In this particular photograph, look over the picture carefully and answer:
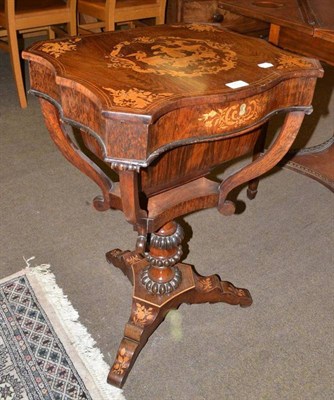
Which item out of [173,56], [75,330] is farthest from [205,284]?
[173,56]

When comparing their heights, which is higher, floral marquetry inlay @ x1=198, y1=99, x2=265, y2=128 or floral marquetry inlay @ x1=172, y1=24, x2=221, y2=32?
floral marquetry inlay @ x1=172, y1=24, x2=221, y2=32

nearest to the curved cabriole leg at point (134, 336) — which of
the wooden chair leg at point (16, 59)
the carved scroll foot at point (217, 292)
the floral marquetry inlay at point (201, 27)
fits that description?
the carved scroll foot at point (217, 292)

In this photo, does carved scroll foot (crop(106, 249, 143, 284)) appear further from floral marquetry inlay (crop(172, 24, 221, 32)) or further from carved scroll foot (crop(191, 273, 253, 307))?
floral marquetry inlay (crop(172, 24, 221, 32))

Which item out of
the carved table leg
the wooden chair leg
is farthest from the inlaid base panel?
the wooden chair leg

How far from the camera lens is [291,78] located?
1071mm

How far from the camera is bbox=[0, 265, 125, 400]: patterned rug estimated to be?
133 centimetres

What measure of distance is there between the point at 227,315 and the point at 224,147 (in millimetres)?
699

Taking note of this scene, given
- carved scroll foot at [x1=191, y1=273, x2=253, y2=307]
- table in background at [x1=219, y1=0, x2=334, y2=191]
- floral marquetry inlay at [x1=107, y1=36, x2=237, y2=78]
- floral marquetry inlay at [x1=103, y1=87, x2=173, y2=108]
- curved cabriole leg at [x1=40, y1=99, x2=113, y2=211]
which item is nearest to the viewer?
floral marquetry inlay at [x1=103, y1=87, x2=173, y2=108]

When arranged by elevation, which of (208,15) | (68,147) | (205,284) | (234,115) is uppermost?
(234,115)

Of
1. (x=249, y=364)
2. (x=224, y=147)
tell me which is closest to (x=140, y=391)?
(x=249, y=364)

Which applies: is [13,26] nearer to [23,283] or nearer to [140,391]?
[23,283]

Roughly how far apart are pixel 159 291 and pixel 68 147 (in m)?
0.55

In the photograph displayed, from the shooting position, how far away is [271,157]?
1205 mm

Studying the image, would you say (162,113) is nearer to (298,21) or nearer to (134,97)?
(134,97)
